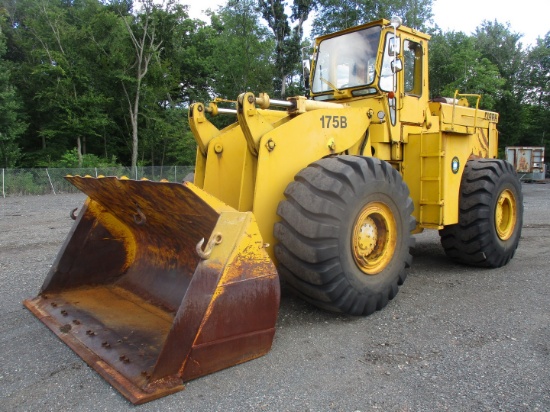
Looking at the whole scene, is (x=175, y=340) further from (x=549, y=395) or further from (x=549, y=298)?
(x=549, y=298)

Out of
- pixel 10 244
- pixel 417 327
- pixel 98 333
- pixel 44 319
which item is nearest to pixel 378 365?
pixel 417 327

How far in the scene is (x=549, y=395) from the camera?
9.22 ft

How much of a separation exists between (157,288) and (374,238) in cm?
202

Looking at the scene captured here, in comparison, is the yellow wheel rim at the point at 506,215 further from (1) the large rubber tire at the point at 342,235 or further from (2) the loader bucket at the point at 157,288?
(2) the loader bucket at the point at 157,288

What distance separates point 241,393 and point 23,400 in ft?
4.25

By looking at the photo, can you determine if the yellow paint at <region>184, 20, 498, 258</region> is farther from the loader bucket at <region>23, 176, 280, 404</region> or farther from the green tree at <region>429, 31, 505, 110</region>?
the green tree at <region>429, 31, 505, 110</region>

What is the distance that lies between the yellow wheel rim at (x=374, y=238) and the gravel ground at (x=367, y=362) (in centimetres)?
48

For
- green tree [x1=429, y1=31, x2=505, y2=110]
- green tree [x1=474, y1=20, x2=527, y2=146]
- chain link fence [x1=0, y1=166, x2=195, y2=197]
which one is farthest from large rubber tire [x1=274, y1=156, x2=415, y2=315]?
green tree [x1=474, y1=20, x2=527, y2=146]

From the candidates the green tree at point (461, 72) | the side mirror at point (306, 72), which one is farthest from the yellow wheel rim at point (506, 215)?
the green tree at point (461, 72)

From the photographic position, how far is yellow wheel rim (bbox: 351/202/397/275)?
13.2 ft

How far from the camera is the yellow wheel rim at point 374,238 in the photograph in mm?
4012

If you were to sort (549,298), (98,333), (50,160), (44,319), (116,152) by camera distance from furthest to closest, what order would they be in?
1. (116,152)
2. (50,160)
3. (549,298)
4. (44,319)
5. (98,333)

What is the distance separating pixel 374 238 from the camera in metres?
4.23

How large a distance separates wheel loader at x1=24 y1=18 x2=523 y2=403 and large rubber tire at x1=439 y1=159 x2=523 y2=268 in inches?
0.9
